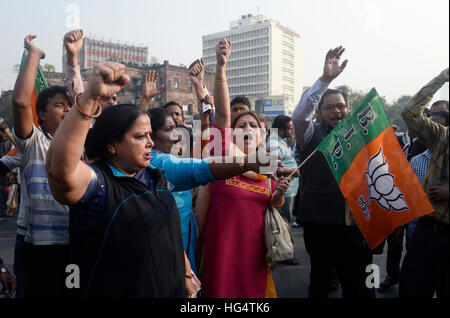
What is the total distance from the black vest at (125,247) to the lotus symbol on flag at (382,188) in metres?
1.62

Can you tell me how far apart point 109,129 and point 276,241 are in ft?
5.13

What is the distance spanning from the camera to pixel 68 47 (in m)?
2.40

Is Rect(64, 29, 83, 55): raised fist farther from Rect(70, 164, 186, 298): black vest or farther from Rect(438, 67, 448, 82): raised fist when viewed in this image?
Rect(438, 67, 448, 82): raised fist

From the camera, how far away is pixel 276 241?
2.69 meters

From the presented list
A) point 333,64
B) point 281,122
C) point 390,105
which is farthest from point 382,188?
point 390,105

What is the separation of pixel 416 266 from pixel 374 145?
867 mm

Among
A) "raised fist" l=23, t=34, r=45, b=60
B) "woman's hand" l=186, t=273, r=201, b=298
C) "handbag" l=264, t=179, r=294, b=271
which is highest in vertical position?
"raised fist" l=23, t=34, r=45, b=60

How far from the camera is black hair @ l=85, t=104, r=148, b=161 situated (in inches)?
65.7

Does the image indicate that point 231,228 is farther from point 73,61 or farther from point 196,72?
point 73,61

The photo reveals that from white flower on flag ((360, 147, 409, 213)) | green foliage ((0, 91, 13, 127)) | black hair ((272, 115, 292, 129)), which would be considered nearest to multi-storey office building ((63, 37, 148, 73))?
green foliage ((0, 91, 13, 127))

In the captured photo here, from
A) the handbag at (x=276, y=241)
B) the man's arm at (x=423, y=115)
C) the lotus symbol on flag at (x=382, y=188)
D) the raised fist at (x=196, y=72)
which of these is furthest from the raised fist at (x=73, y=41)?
the man's arm at (x=423, y=115)

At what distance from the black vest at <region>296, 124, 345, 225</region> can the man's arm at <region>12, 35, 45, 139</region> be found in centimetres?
211

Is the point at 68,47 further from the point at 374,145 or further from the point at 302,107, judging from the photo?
the point at 374,145

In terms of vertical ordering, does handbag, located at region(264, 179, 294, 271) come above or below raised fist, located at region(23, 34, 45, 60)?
below
